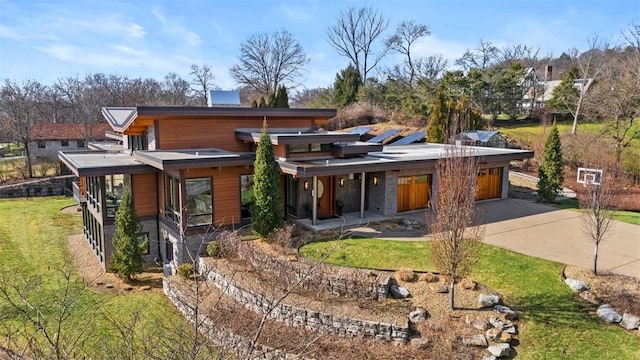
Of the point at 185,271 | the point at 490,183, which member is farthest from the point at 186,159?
the point at 490,183

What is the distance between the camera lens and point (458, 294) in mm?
10062

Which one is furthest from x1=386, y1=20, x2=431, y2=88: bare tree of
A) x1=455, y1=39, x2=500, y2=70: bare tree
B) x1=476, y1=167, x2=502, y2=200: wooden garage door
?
x1=476, y1=167, x2=502, y2=200: wooden garage door

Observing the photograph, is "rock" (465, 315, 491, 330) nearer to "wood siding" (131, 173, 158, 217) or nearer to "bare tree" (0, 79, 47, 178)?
"wood siding" (131, 173, 158, 217)

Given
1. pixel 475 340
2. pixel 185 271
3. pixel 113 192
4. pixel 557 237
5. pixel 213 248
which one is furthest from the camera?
pixel 113 192

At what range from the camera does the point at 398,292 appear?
33.5 feet

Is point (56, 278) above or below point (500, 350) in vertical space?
below

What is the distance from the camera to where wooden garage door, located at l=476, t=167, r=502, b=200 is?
770 inches

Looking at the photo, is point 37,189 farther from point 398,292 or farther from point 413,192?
point 398,292

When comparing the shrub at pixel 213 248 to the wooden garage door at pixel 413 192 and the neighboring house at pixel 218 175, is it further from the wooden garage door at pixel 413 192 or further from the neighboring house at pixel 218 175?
the wooden garage door at pixel 413 192

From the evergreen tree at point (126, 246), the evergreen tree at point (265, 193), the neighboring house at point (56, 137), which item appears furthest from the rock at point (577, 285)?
the neighboring house at point (56, 137)

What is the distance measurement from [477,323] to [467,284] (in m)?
1.40

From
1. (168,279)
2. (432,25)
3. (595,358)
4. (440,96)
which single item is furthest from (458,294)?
(432,25)

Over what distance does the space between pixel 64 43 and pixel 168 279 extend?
1074cm

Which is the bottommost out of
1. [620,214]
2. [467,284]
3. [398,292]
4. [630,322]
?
[630,322]
